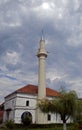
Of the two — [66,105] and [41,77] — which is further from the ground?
[41,77]

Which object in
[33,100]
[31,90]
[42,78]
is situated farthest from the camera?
[31,90]

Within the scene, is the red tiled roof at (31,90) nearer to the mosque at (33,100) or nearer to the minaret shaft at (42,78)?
the mosque at (33,100)

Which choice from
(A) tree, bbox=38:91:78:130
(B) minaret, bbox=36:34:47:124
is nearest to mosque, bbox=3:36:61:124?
(B) minaret, bbox=36:34:47:124

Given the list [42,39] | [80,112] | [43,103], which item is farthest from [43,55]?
[80,112]

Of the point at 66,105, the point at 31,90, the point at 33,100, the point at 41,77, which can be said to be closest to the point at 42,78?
the point at 41,77

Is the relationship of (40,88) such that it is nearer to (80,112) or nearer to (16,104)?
(16,104)

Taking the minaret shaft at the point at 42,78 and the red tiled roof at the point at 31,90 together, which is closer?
the minaret shaft at the point at 42,78

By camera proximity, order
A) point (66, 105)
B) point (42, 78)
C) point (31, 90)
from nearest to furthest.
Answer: point (66, 105)
point (42, 78)
point (31, 90)

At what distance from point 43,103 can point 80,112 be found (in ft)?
20.4

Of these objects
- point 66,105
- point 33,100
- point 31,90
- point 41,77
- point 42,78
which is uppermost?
point 41,77

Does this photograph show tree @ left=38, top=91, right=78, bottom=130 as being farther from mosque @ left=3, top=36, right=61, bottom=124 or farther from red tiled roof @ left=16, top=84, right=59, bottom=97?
red tiled roof @ left=16, top=84, right=59, bottom=97

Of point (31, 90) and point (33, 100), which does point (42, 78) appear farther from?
point (33, 100)

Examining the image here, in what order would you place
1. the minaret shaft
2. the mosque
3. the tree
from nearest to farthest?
the tree < the mosque < the minaret shaft

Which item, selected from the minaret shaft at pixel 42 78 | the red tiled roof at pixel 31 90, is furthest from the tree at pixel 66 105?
the red tiled roof at pixel 31 90
